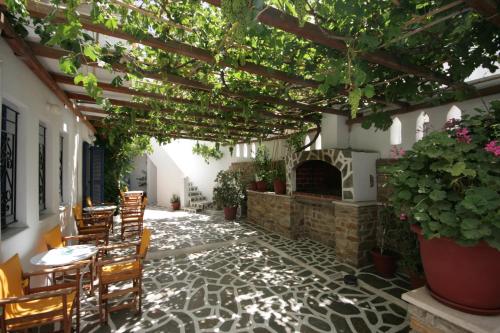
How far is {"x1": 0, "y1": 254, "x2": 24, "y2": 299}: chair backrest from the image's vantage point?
2.13m

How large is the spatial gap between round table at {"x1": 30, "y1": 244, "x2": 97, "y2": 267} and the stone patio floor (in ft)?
2.40

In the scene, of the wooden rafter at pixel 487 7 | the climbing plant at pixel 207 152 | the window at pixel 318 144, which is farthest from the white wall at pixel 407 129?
the climbing plant at pixel 207 152

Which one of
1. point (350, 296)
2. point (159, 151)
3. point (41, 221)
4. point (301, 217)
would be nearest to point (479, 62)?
point (350, 296)

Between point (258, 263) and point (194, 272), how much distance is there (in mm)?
1133

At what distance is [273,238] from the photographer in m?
6.04

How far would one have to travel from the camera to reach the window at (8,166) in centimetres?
279

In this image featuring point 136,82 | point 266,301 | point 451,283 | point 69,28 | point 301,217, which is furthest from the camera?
point 301,217

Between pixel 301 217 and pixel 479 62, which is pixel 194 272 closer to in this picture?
pixel 301 217

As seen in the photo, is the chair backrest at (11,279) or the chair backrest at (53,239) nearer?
the chair backrest at (11,279)

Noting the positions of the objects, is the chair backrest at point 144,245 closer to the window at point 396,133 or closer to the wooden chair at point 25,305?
the wooden chair at point 25,305

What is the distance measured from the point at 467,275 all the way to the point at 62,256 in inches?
153

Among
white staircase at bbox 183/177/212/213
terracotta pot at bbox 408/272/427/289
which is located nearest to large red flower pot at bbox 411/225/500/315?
terracotta pot at bbox 408/272/427/289

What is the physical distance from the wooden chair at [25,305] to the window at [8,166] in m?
0.77

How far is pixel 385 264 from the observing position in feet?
12.7
